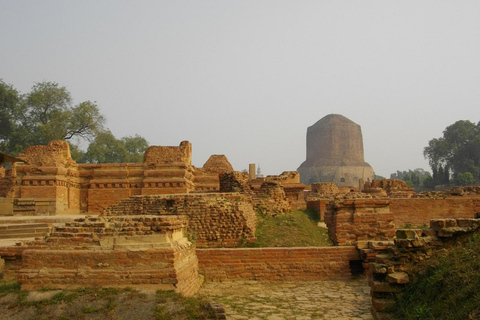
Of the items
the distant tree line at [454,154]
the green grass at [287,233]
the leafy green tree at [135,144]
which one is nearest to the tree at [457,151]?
the distant tree line at [454,154]

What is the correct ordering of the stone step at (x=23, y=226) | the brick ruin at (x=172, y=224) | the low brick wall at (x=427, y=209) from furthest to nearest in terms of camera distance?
the low brick wall at (x=427, y=209) < the stone step at (x=23, y=226) < the brick ruin at (x=172, y=224)

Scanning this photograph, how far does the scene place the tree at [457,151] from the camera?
49.9m

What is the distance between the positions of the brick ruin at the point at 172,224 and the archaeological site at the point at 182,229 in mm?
16

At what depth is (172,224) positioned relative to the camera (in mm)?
5840

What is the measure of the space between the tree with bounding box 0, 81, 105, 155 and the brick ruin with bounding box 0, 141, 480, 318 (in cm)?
1449

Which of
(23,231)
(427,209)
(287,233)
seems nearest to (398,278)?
(287,233)

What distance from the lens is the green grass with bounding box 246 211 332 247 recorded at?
8.96 metres

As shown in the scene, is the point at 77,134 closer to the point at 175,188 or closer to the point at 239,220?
the point at 175,188

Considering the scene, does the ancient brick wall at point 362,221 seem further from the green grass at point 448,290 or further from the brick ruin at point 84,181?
the brick ruin at point 84,181

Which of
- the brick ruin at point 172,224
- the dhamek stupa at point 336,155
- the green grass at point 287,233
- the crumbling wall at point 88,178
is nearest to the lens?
the brick ruin at point 172,224

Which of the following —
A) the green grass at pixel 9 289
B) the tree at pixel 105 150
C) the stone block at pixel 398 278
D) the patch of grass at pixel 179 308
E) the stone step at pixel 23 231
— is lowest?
the patch of grass at pixel 179 308

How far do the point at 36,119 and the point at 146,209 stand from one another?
77.2ft

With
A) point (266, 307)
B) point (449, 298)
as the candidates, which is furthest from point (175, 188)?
point (449, 298)

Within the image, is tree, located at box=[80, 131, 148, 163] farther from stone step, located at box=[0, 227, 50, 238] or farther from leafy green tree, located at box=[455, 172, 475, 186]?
leafy green tree, located at box=[455, 172, 475, 186]
